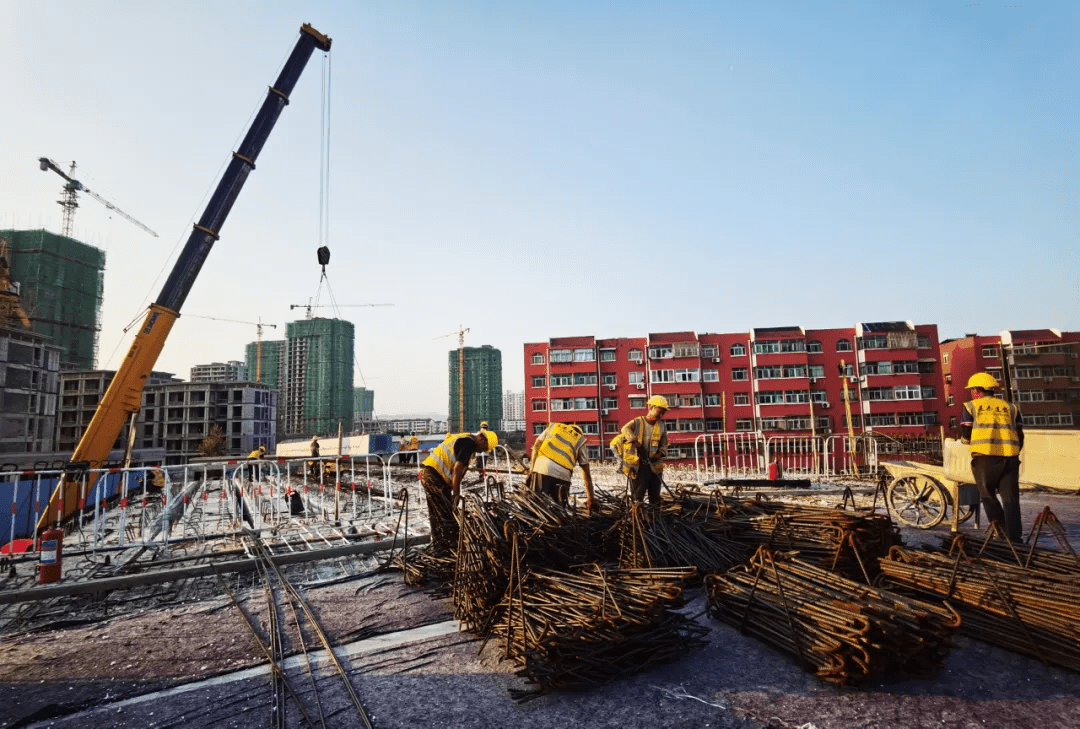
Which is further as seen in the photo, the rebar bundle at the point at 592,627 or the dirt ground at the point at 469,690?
the rebar bundle at the point at 592,627

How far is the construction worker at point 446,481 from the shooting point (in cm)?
610

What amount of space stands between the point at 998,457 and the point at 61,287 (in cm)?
9978

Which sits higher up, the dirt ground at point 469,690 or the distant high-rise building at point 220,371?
the distant high-rise building at point 220,371

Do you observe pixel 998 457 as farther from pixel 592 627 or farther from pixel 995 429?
pixel 592 627

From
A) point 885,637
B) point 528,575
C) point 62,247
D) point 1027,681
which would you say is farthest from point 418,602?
point 62,247

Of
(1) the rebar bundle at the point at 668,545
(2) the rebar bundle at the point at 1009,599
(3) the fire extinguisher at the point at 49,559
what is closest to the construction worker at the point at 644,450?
(1) the rebar bundle at the point at 668,545

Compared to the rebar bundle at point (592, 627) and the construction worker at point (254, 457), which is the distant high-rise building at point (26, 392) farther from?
the rebar bundle at point (592, 627)

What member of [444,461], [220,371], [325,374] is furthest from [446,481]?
[220,371]

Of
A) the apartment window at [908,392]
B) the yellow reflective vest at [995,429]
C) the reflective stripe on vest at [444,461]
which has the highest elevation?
the apartment window at [908,392]

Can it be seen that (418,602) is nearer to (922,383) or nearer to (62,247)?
(922,383)

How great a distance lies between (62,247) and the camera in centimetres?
7719

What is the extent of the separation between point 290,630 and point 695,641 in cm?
331

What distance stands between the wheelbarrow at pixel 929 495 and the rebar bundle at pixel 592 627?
4937 millimetres

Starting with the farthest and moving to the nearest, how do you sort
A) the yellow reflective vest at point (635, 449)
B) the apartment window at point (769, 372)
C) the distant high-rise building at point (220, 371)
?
the distant high-rise building at point (220, 371), the apartment window at point (769, 372), the yellow reflective vest at point (635, 449)
